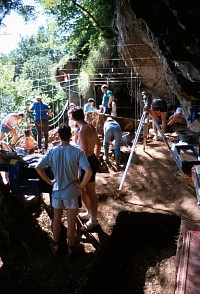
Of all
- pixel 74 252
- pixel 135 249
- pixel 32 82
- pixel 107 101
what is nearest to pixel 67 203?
pixel 74 252

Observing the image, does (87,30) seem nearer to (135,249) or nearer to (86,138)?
(86,138)

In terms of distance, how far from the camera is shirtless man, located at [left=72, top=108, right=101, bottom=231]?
4.42 m

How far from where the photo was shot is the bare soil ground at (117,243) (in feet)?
12.4

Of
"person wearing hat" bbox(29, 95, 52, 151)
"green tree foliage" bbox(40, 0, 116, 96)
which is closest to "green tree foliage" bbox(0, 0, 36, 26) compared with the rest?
"person wearing hat" bbox(29, 95, 52, 151)

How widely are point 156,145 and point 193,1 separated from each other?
A: 5461 mm

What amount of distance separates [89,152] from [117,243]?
5.79 ft

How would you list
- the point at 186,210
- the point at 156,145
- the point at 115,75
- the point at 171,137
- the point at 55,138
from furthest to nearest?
the point at 115,75
the point at 55,138
the point at 171,137
the point at 156,145
the point at 186,210

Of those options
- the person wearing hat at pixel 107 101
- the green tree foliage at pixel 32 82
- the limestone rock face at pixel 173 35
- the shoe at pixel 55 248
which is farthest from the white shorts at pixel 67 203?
the green tree foliage at pixel 32 82

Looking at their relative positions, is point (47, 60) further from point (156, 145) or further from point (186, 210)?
point (186, 210)

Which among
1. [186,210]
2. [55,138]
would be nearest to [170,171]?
[186,210]

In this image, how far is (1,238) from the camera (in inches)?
170

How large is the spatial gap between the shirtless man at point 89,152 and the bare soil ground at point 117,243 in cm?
21

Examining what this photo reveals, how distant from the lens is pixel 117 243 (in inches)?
203

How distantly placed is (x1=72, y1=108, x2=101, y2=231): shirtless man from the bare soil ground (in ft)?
0.70
